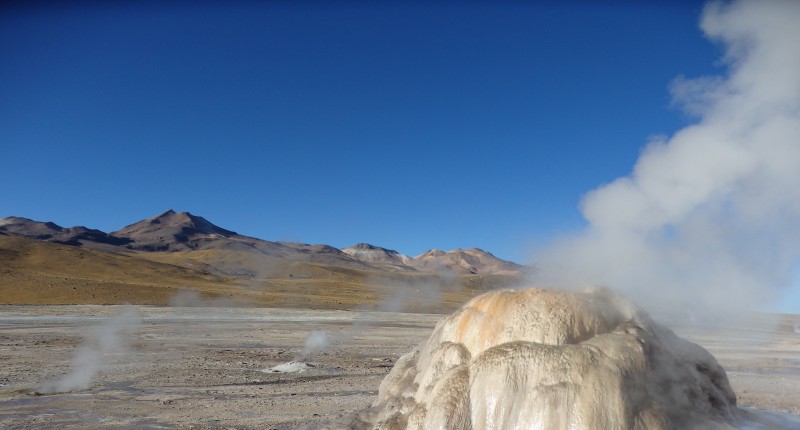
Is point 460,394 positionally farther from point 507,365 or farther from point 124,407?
point 124,407

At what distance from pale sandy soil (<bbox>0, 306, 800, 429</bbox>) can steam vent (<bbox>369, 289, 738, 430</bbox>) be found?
94.2 inches

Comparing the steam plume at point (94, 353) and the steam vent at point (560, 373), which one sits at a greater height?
the steam vent at point (560, 373)

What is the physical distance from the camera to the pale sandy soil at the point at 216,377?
952cm

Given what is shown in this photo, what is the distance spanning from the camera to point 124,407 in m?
10.1

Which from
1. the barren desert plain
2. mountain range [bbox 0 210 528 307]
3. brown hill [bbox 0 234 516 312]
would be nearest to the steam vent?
the barren desert plain

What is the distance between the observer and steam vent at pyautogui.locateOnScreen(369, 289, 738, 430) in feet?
16.6

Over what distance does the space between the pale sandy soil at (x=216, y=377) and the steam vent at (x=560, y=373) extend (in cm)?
239

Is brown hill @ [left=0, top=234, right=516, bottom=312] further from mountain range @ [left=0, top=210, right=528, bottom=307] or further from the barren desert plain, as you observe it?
the barren desert plain

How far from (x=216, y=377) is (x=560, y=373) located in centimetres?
1038

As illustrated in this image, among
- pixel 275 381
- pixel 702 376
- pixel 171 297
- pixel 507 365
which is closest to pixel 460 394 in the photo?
pixel 507 365

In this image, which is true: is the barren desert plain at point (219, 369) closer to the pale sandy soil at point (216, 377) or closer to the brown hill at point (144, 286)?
the pale sandy soil at point (216, 377)

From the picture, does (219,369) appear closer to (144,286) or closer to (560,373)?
(560,373)

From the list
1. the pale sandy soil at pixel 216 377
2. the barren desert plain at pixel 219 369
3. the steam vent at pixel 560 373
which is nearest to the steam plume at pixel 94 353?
the barren desert plain at pixel 219 369

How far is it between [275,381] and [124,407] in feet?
11.9
